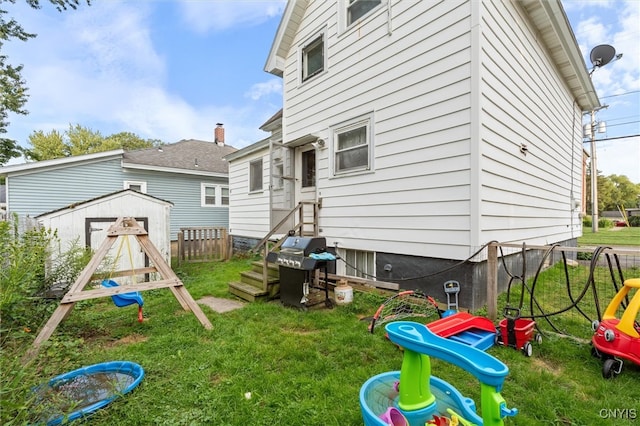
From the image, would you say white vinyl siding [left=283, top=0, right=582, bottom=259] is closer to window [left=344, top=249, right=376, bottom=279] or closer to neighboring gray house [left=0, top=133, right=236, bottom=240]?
window [left=344, top=249, right=376, bottom=279]

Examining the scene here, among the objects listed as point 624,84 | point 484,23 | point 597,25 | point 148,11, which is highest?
point 597,25

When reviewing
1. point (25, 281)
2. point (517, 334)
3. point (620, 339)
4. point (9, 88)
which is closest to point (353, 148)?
point (517, 334)

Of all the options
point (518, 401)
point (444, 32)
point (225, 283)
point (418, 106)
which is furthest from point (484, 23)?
point (225, 283)

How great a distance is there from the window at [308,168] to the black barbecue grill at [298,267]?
2565 millimetres

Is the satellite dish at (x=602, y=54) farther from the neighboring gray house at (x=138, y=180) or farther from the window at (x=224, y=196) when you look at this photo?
the window at (x=224, y=196)

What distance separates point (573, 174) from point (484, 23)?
7.77m

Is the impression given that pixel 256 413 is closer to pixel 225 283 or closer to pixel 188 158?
pixel 225 283

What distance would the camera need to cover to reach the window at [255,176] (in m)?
9.96

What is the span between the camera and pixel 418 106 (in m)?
4.64

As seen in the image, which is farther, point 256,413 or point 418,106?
point 418,106

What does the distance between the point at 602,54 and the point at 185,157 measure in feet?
59.9

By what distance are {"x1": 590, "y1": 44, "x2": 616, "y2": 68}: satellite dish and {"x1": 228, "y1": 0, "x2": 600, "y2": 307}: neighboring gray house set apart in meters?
3.67

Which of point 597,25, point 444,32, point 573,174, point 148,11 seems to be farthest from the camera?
point 597,25

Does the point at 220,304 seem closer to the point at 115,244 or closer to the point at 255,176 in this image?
Result: the point at 115,244
